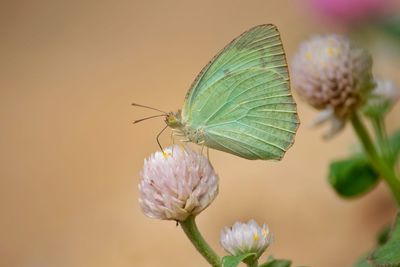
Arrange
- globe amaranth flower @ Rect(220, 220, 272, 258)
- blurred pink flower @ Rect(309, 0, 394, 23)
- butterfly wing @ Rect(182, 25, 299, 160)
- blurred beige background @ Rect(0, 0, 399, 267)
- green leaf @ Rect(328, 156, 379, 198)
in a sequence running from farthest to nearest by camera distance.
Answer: blurred beige background @ Rect(0, 0, 399, 267)
blurred pink flower @ Rect(309, 0, 394, 23)
green leaf @ Rect(328, 156, 379, 198)
butterfly wing @ Rect(182, 25, 299, 160)
globe amaranth flower @ Rect(220, 220, 272, 258)

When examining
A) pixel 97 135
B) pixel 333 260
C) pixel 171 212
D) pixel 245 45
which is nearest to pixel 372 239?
pixel 333 260

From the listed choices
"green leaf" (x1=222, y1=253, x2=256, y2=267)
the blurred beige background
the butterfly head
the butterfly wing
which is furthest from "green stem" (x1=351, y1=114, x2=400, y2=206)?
the blurred beige background

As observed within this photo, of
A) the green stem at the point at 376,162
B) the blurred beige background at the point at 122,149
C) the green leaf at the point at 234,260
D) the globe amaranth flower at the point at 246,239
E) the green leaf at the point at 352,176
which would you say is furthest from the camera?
the blurred beige background at the point at 122,149

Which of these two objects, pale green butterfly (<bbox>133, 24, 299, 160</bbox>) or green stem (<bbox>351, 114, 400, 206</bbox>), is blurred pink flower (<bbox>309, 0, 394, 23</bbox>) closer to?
green stem (<bbox>351, 114, 400, 206</bbox>)

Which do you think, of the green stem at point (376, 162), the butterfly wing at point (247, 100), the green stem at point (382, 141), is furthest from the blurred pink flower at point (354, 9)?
the butterfly wing at point (247, 100)

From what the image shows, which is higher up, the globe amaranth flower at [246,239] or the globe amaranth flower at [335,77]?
the globe amaranth flower at [335,77]

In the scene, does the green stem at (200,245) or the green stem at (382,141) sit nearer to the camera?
the green stem at (200,245)

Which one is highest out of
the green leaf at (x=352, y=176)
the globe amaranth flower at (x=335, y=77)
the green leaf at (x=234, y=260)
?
the globe amaranth flower at (x=335, y=77)

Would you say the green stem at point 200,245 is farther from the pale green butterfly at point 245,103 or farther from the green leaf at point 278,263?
the pale green butterfly at point 245,103
